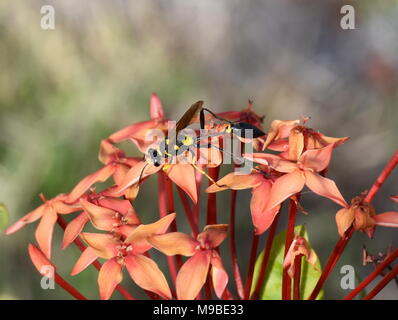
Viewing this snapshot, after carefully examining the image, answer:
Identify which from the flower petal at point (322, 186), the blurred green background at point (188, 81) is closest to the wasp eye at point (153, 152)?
the flower petal at point (322, 186)

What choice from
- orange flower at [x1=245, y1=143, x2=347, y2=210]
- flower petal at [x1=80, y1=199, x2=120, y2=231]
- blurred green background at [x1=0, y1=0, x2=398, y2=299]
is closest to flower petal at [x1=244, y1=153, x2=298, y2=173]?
orange flower at [x1=245, y1=143, x2=347, y2=210]

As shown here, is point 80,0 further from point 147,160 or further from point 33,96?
point 147,160

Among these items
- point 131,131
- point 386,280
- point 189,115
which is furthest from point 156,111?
point 386,280

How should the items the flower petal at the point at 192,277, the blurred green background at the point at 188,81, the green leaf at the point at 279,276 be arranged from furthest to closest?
the blurred green background at the point at 188,81 → the green leaf at the point at 279,276 → the flower petal at the point at 192,277

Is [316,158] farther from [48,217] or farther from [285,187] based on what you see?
[48,217]

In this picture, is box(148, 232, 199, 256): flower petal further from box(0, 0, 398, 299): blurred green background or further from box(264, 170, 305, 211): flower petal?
box(0, 0, 398, 299): blurred green background

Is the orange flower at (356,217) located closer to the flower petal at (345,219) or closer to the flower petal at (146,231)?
the flower petal at (345,219)
